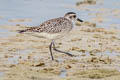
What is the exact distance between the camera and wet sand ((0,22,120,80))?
12180 millimetres

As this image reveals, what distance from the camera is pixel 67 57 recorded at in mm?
14789

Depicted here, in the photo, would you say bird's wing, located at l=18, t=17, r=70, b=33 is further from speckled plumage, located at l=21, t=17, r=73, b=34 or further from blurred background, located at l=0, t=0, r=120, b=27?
blurred background, located at l=0, t=0, r=120, b=27

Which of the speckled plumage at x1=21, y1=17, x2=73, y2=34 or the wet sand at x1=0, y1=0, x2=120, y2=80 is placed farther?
the speckled plumage at x1=21, y1=17, x2=73, y2=34

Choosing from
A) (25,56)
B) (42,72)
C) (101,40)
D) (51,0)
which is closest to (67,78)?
(42,72)

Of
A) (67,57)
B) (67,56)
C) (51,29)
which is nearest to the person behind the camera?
(51,29)

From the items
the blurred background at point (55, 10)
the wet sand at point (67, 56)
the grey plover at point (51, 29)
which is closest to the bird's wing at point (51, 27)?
the grey plover at point (51, 29)

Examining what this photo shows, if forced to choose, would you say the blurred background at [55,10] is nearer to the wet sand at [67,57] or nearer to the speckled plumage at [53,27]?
the wet sand at [67,57]

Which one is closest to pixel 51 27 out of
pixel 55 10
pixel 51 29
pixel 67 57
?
pixel 51 29

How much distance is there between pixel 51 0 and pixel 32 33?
12.5 meters

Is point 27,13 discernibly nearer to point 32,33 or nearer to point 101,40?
point 101,40

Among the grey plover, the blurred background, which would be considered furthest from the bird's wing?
the blurred background

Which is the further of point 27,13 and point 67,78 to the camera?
point 27,13

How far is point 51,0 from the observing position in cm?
2692

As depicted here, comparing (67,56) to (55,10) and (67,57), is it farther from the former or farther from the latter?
(55,10)
